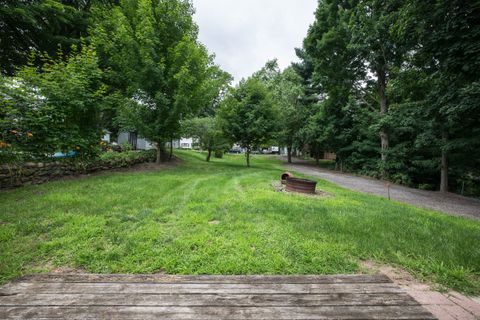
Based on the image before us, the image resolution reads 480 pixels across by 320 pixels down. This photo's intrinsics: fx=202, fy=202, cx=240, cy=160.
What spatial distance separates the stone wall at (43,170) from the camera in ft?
19.6

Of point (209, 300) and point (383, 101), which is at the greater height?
point (383, 101)

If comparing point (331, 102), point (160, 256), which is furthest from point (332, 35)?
point (160, 256)

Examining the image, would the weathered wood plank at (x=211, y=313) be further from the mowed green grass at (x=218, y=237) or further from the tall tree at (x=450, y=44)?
the tall tree at (x=450, y=44)

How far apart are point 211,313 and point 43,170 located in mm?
8257

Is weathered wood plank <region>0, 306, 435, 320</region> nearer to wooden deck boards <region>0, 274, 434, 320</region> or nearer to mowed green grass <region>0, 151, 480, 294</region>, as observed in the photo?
wooden deck boards <region>0, 274, 434, 320</region>

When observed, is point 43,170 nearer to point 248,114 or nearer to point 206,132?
point 248,114

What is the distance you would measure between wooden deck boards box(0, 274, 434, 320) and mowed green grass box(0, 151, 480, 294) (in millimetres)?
342

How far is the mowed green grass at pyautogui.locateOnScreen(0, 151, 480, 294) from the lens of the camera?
2.71 metres

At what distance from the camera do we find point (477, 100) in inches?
240

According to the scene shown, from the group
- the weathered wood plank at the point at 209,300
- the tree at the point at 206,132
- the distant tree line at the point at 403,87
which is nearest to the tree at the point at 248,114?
the tree at the point at 206,132

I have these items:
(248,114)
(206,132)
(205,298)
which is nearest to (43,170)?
(205,298)

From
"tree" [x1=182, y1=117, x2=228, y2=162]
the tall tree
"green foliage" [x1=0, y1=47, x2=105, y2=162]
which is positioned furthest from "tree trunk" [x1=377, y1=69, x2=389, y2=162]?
"green foliage" [x1=0, y1=47, x2=105, y2=162]

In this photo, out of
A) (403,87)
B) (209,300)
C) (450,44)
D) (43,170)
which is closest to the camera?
(209,300)

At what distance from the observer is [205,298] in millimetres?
1985
